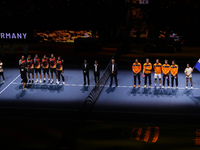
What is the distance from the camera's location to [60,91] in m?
18.1

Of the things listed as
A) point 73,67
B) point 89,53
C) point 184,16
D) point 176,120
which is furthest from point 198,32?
point 176,120

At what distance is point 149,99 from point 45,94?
6429mm

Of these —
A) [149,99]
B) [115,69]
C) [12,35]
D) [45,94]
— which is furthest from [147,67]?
[12,35]

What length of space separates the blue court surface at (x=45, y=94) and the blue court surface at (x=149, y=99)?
1444mm

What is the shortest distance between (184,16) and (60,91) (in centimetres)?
2490

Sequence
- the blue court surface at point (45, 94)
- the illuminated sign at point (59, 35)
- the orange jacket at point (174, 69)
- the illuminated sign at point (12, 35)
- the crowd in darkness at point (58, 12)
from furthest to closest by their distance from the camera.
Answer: the illuminated sign at point (59, 35) < the crowd in darkness at point (58, 12) < the illuminated sign at point (12, 35) < the orange jacket at point (174, 69) < the blue court surface at point (45, 94)

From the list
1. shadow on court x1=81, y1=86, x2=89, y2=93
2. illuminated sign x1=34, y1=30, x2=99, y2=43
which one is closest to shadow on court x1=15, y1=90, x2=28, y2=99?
shadow on court x1=81, y1=86, x2=89, y2=93

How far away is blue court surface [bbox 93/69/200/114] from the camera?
1488cm

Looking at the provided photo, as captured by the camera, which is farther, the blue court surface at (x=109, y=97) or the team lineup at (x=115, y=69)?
the team lineup at (x=115, y=69)

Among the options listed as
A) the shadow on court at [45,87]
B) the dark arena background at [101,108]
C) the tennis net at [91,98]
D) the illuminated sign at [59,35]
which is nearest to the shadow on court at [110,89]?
the dark arena background at [101,108]

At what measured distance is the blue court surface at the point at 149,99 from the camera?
1488 centimetres

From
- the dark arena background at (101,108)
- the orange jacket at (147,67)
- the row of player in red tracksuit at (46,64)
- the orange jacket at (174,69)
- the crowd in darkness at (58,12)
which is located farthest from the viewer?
the crowd in darkness at (58,12)

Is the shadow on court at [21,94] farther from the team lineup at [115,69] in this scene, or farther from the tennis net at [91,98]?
the tennis net at [91,98]

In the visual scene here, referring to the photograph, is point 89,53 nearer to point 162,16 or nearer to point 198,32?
point 162,16
